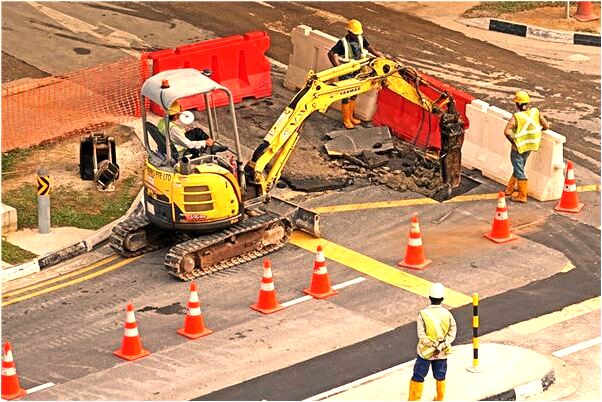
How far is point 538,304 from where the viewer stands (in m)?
23.1

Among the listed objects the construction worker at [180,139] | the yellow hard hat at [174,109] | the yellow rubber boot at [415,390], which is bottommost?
the yellow rubber boot at [415,390]

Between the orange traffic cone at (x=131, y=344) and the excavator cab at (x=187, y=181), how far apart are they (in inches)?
103

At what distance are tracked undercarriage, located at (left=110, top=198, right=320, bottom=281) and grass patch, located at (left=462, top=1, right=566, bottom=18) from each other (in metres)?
12.0

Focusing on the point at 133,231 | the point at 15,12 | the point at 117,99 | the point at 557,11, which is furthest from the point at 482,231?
the point at 15,12

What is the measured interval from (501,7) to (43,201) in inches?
560

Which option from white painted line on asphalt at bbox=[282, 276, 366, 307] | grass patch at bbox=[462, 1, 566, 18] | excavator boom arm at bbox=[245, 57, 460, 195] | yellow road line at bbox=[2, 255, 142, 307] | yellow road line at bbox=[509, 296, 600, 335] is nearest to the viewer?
yellow road line at bbox=[509, 296, 600, 335]

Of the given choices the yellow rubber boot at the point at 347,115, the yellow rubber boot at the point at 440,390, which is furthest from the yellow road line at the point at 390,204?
the yellow rubber boot at the point at 440,390

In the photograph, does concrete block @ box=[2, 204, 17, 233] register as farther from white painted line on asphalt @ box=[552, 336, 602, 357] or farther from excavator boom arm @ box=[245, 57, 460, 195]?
white painted line on asphalt @ box=[552, 336, 602, 357]

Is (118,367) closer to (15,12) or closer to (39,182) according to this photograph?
(39,182)

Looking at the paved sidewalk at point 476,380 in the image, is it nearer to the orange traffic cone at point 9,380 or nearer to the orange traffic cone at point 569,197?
the orange traffic cone at point 9,380

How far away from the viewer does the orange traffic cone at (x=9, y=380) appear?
66.9 ft

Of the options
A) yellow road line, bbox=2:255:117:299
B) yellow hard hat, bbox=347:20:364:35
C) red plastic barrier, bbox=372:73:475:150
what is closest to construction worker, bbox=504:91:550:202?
red plastic barrier, bbox=372:73:475:150

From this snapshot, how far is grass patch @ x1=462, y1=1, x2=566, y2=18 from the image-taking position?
3612 cm

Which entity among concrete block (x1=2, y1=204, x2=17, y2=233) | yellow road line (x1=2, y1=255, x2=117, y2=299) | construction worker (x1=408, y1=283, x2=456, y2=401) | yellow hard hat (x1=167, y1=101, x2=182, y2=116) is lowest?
yellow road line (x1=2, y1=255, x2=117, y2=299)
